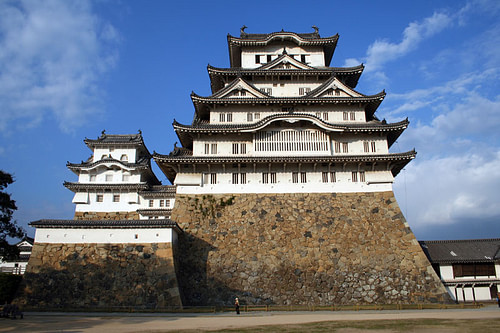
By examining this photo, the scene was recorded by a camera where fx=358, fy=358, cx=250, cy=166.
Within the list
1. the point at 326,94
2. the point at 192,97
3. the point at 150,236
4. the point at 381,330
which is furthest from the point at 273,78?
the point at 381,330

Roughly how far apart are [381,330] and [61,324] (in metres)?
14.2

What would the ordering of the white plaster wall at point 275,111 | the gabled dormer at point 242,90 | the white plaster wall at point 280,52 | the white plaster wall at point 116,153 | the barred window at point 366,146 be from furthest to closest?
1. the white plaster wall at point 116,153
2. the white plaster wall at point 280,52
3. the gabled dormer at point 242,90
4. the white plaster wall at point 275,111
5. the barred window at point 366,146

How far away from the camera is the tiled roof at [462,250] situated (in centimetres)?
2939

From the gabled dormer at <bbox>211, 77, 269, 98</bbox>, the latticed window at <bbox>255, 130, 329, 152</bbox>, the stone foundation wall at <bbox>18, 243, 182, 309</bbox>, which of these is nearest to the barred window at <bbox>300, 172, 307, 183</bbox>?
the latticed window at <bbox>255, 130, 329, 152</bbox>

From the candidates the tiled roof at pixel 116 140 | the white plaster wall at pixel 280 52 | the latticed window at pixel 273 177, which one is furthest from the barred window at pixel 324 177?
the tiled roof at pixel 116 140

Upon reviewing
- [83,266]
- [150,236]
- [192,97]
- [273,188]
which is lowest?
[83,266]

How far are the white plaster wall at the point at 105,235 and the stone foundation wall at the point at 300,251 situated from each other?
2.39 metres

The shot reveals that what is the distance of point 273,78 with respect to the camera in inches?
1387

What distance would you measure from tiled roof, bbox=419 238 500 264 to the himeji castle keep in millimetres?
5209

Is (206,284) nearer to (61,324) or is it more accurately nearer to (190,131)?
Answer: (61,324)

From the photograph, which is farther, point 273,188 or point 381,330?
point 273,188

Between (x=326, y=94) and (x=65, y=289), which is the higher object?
(x=326, y=94)

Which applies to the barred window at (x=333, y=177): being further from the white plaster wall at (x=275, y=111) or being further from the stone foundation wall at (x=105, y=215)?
the stone foundation wall at (x=105, y=215)

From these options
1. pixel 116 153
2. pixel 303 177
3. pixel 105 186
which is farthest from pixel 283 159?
pixel 116 153
